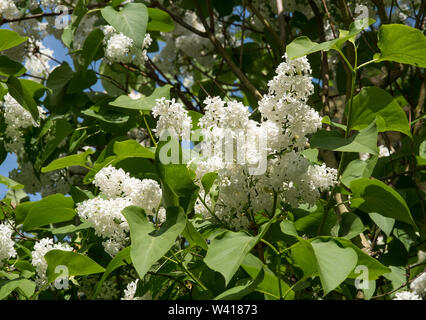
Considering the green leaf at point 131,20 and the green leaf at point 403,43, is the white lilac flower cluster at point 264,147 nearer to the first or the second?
the green leaf at point 403,43

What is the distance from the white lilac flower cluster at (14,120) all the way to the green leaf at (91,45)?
0.24 m

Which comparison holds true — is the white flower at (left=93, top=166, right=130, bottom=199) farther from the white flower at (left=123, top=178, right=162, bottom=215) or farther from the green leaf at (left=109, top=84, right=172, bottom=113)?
the green leaf at (left=109, top=84, right=172, bottom=113)

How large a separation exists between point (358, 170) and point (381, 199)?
96 mm

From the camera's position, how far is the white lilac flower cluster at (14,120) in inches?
64.3

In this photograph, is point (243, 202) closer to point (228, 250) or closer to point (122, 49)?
point (228, 250)

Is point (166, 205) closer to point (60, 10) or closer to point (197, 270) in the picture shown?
point (197, 270)

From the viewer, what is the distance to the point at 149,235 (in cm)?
88

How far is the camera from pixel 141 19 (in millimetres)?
1426

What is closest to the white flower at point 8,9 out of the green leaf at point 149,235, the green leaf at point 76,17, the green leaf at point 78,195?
the green leaf at point 76,17

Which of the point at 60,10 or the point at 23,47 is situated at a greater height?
the point at 60,10

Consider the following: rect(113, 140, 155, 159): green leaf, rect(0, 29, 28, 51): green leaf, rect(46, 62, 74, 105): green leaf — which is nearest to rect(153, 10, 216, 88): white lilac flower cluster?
rect(46, 62, 74, 105): green leaf

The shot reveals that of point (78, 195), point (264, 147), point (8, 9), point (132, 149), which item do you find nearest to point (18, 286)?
point (78, 195)
